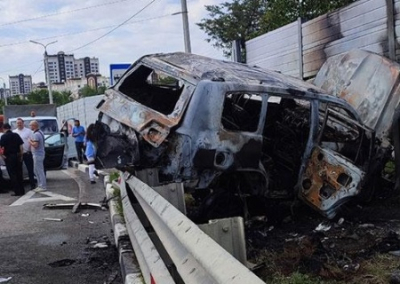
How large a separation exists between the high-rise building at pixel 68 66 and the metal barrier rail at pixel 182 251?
69.7 meters

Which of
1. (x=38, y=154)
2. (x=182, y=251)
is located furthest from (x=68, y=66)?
(x=182, y=251)

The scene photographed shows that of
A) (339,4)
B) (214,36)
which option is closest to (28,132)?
(339,4)

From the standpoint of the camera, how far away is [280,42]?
42.1 ft

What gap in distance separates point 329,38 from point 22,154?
278 inches

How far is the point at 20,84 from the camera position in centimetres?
10456

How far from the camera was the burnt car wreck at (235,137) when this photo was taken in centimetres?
534

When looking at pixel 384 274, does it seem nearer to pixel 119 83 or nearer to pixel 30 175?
pixel 119 83

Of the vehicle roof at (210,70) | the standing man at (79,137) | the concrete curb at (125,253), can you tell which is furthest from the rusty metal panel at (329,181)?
the standing man at (79,137)

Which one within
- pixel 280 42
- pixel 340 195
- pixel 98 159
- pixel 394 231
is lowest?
pixel 394 231

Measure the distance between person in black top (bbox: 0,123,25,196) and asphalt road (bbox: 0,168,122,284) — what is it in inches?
39.1

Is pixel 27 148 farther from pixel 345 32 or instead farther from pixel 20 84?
pixel 20 84

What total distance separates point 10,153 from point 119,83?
523 cm

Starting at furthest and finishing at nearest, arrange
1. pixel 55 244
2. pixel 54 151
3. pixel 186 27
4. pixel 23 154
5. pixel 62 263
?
1. pixel 54 151
2. pixel 186 27
3. pixel 23 154
4. pixel 55 244
5. pixel 62 263

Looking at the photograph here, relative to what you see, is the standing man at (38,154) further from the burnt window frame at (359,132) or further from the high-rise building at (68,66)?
the high-rise building at (68,66)
